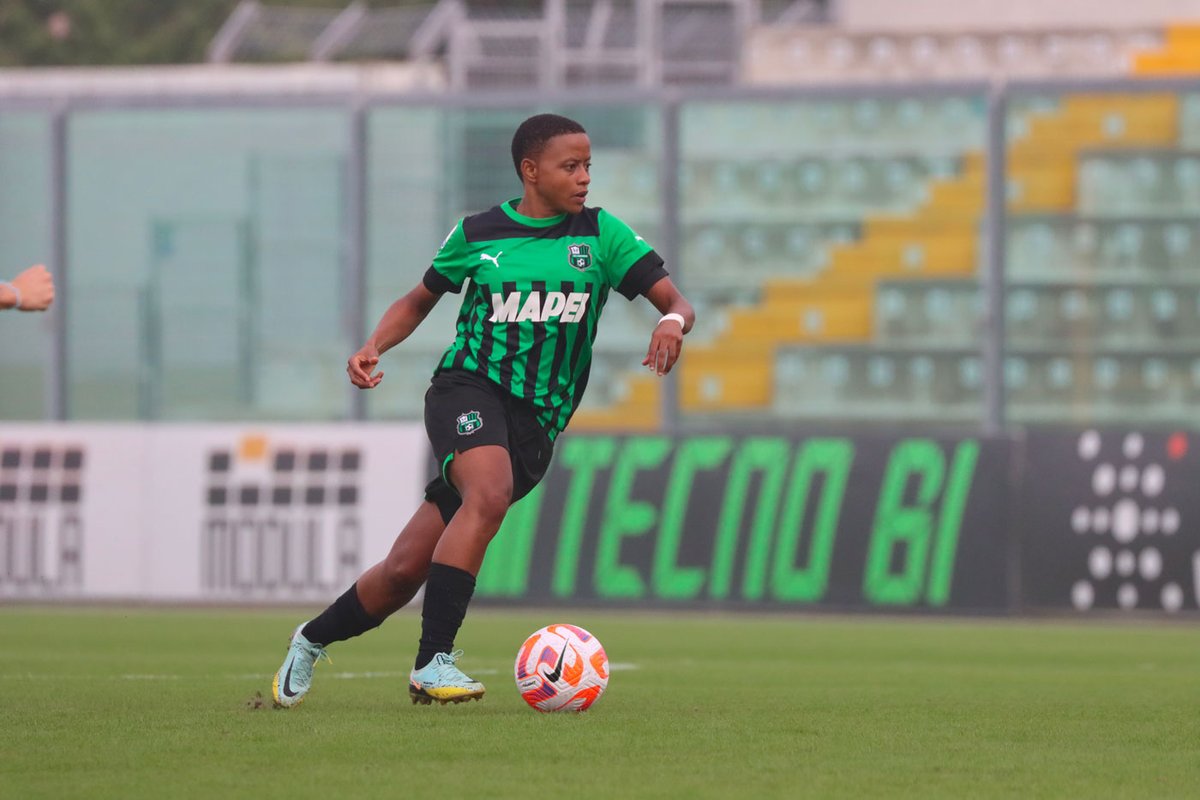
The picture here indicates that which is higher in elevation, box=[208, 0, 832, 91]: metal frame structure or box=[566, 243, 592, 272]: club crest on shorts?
box=[208, 0, 832, 91]: metal frame structure

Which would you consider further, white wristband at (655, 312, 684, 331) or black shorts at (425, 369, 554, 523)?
black shorts at (425, 369, 554, 523)

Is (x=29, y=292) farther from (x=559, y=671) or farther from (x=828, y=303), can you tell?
(x=828, y=303)

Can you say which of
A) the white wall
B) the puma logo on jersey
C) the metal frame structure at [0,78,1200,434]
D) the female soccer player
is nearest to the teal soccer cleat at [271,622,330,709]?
the female soccer player

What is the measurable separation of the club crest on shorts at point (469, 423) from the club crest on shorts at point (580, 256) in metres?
0.60

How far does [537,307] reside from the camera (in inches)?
287

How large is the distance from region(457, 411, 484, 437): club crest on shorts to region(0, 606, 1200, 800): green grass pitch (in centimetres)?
89

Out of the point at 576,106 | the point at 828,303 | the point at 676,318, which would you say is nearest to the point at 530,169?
the point at 676,318

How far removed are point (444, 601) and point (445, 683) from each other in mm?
286

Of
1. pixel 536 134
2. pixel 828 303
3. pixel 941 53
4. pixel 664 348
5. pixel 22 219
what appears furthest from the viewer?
pixel 941 53

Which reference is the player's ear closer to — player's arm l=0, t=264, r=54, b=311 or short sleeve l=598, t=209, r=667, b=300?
short sleeve l=598, t=209, r=667, b=300

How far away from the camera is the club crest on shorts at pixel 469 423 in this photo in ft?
23.4

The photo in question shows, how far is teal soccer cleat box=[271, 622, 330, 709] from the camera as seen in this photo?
719 cm

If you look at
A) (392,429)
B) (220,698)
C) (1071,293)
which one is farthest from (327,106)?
(220,698)

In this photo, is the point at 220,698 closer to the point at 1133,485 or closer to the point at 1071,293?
the point at 1133,485
